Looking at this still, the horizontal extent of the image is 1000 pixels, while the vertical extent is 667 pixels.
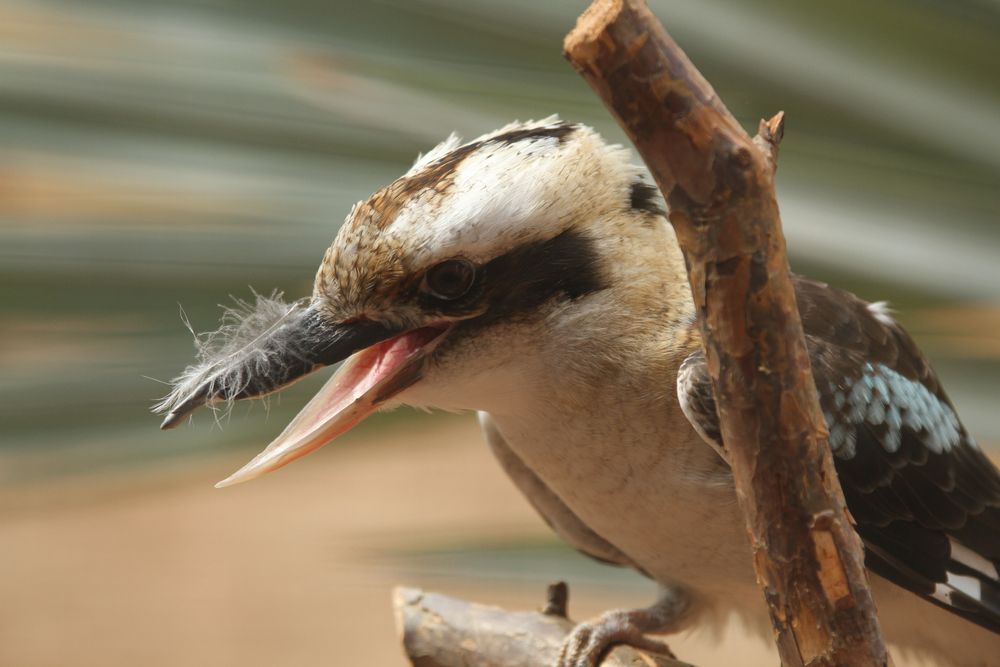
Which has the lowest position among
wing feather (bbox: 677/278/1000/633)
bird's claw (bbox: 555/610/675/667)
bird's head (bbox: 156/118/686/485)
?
bird's claw (bbox: 555/610/675/667)

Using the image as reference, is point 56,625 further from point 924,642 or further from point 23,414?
point 924,642

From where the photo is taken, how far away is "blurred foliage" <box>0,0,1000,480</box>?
4.71 feet

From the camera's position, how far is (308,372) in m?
1.29

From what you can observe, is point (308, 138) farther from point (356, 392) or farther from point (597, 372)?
point (597, 372)

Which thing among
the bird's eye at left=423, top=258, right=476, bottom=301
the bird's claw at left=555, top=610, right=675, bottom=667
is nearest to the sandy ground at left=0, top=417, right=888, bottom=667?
the bird's claw at left=555, top=610, right=675, bottom=667

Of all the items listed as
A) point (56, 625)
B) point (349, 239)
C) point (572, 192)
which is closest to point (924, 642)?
point (572, 192)

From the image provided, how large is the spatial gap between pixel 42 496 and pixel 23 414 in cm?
16

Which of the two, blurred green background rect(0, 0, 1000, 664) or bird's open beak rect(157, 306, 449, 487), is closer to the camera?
bird's open beak rect(157, 306, 449, 487)

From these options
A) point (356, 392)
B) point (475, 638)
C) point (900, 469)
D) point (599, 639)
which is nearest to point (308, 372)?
point (356, 392)

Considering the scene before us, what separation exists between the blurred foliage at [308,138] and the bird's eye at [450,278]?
295mm

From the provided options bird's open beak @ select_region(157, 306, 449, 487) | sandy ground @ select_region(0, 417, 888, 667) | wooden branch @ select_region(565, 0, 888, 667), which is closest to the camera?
wooden branch @ select_region(565, 0, 888, 667)

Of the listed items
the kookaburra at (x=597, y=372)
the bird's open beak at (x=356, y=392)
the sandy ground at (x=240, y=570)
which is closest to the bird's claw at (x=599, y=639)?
the kookaburra at (x=597, y=372)

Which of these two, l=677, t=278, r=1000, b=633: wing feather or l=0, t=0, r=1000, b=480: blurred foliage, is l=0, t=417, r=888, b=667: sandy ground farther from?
l=0, t=0, r=1000, b=480: blurred foliage

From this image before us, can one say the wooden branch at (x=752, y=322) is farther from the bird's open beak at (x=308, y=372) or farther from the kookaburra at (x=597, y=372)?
the bird's open beak at (x=308, y=372)
